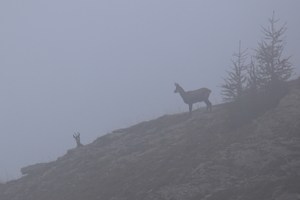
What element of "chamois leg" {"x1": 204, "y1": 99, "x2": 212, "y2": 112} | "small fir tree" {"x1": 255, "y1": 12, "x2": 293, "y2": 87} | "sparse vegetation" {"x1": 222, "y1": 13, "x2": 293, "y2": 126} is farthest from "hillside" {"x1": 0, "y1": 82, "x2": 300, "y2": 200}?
"small fir tree" {"x1": 255, "y1": 12, "x2": 293, "y2": 87}

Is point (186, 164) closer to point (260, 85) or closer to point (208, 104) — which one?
point (260, 85)

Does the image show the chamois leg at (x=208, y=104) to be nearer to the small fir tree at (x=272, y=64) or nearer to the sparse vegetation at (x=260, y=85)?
the sparse vegetation at (x=260, y=85)

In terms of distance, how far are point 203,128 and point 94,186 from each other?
5983mm

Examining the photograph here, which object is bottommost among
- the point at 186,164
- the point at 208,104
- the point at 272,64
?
the point at 186,164

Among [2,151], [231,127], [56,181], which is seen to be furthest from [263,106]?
[2,151]

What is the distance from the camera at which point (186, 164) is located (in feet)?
75.0

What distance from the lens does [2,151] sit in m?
174

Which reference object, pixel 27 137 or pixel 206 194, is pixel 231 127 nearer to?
pixel 206 194

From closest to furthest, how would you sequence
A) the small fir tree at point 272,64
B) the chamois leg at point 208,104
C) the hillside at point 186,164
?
the hillside at point 186,164, the small fir tree at point 272,64, the chamois leg at point 208,104

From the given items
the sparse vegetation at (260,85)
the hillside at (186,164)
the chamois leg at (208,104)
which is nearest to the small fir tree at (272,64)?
the sparse vegetation at (260,85)

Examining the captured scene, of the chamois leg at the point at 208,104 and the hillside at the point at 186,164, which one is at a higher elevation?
the chamois leg at the point at 208,104

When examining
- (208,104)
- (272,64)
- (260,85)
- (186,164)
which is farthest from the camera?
(208,104)

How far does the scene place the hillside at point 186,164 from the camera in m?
19.9

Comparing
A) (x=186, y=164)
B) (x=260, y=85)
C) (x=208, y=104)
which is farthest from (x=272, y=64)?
(x=186, y=164)
